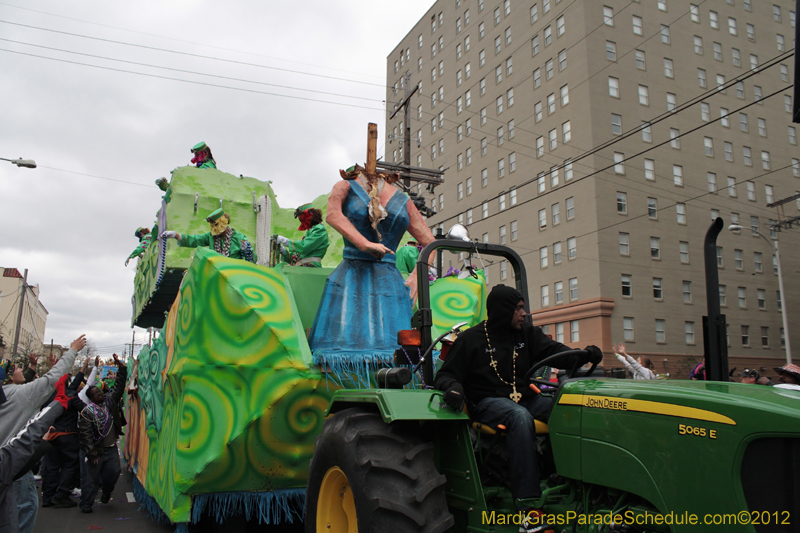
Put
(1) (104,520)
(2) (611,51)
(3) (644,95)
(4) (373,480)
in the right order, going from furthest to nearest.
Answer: (3) (644,95)
(2) (611,51)
(1) (104,520)
(4) (373,480)

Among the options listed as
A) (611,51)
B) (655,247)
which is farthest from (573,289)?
(611,51)

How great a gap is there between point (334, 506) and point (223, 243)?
461 cm

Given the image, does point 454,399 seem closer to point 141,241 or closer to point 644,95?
point 141,241

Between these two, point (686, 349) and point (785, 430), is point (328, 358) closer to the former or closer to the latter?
point (785, 430)

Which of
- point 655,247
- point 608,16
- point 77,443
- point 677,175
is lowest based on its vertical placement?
point 77,443

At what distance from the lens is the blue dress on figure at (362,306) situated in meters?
4.65

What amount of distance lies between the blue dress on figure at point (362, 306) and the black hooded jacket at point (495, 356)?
3.96 feet

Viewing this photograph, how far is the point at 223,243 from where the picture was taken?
765 centimetres

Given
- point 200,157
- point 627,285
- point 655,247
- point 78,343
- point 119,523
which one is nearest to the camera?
point 78,343

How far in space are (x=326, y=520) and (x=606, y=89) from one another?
31797 mm

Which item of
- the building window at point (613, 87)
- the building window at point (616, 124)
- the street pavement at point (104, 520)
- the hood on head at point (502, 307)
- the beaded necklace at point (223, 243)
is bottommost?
the street pavement at point (104, 520)

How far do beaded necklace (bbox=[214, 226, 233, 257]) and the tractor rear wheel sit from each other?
435cm

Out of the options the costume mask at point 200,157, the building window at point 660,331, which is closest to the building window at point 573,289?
the building window at point 660,331

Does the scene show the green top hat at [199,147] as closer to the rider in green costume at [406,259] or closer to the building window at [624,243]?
the rider in green costume at [406,259]
